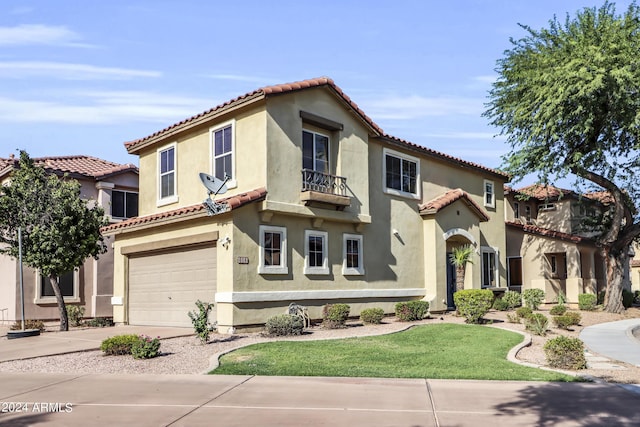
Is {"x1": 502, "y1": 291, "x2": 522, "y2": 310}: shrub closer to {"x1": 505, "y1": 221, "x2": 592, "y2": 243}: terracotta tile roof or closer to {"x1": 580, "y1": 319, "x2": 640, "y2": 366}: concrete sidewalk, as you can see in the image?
{"x1": 580, "y1": 319, "x2": 640, "y2": 366}: concrete sidewalk

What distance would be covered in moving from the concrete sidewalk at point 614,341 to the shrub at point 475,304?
301cm

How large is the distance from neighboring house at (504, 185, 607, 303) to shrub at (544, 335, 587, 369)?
18870mm

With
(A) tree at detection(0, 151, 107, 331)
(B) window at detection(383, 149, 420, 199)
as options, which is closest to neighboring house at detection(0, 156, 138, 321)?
(A) tree at detection(0, 151, 107, 331)

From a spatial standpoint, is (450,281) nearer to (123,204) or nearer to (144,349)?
(123,204)

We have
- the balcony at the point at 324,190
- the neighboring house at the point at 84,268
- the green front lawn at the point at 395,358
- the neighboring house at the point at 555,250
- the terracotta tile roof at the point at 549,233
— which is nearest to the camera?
the green front lawn at the point at 395,358

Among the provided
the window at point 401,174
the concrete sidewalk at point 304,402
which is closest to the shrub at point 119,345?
the concrete sidewalk at point 304,402

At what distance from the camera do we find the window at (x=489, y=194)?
2894 cm

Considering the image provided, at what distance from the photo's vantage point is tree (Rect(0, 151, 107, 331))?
18281 mm

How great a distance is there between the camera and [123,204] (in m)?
26.6

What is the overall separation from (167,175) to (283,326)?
329 inches

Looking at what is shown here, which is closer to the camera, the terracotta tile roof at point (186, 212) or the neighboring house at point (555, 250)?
the terracotta tile roof at point (186, 212)

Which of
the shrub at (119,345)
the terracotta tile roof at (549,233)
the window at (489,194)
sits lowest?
the shrub at (119,345)

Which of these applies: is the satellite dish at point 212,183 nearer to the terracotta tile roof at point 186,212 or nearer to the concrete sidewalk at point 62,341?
the terracotta tile roof at point 186,212

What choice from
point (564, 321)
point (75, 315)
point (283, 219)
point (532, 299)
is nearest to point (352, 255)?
point (283, 219)
